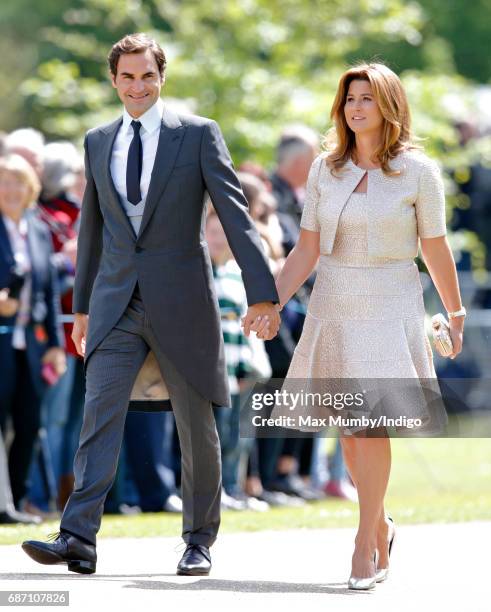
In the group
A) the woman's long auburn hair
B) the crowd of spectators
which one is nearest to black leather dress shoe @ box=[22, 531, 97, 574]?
the woman's long auburn hair

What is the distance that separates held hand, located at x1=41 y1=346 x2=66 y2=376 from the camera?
10.6 meters

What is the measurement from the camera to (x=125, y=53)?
24.4ft

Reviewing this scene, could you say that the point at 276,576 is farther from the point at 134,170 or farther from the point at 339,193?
the point at 134,170

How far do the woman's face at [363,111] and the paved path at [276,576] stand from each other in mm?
1864

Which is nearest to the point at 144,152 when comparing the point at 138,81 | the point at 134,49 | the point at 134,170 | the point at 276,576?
the point at 134,170

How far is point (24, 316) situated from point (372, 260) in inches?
146

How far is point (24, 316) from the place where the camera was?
34.4 feet

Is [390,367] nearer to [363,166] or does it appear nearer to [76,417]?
[363,166]

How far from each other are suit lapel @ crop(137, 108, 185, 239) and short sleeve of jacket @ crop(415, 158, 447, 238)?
1.02m

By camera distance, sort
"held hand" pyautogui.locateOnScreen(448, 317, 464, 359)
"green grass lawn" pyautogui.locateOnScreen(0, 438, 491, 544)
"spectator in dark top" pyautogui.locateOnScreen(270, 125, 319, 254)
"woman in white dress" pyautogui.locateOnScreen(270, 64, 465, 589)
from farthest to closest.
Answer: "spectator in dark top" pyautogui.locateOnScreen(270, 125, 319, 254) → "green grass lawn" pyautogui.locateOnScreen(0, 438, 491, 544) → "held hand" pyautogui.locateOnScreen(448, 317, 464, 359) → "woman in white dress" pyautogui.locateOnScreen(270, 64, 465, 589)

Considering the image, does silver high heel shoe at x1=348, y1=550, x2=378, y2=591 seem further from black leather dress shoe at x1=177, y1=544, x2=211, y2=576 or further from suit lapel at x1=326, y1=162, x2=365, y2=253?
suit lapel at x1=326, y1=162, x2=365, y2=253

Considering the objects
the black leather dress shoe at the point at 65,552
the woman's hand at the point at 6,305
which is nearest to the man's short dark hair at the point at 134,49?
the black leather dress shoe at the point at 65,552

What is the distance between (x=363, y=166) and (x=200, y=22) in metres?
10.8

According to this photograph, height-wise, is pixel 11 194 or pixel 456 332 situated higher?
pixel 11 194
